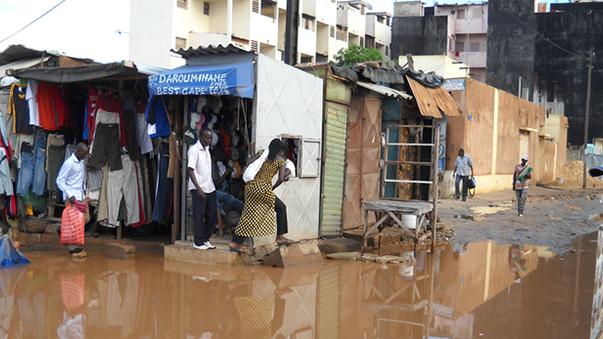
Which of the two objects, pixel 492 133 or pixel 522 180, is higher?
pixel 492 133

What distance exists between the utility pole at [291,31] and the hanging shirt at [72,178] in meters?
5.11

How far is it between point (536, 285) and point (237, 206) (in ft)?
13.5

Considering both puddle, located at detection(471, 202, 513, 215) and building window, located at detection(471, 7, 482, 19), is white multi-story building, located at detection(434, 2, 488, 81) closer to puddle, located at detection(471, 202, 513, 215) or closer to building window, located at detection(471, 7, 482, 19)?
building window, located at detection(471, 7, 482, 19)

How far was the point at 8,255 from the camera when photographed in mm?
7574

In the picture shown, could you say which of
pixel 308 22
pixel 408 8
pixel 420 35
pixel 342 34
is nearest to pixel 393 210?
pixel 308 22

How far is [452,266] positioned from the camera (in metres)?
9.09

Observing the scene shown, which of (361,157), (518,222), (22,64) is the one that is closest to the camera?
(22,64)

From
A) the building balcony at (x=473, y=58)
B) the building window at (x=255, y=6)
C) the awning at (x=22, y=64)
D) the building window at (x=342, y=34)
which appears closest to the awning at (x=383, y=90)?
the awning at (x=22, y=64)

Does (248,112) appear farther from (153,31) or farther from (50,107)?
(153,31)

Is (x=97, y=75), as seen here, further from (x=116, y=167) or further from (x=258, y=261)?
(x=258, y=261)

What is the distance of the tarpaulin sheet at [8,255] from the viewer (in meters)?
7.50

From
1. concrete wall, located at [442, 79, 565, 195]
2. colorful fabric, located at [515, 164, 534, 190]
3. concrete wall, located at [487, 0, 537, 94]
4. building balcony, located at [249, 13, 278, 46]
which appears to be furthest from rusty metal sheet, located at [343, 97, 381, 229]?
concrete wall, located at [487, 0, 537, 94]

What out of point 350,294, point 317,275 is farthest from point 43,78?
point 350,294

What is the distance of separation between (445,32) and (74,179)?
163 ft
